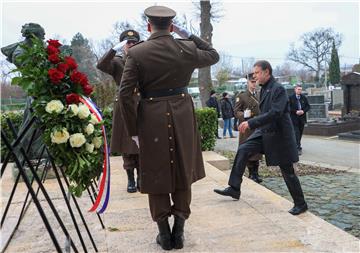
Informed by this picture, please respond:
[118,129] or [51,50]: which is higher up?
[51,50]

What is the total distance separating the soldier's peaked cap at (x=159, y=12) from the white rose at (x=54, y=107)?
103 cm

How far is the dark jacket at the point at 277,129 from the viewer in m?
4.62

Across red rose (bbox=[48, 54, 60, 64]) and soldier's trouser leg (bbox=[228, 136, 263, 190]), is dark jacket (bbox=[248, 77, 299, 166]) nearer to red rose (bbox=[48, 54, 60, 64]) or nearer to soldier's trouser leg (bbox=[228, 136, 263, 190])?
soldier's trouser leg (bbox=[228, 136, 263, 190])

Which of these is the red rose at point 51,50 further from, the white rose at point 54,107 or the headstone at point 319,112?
the headstone at point 319,112

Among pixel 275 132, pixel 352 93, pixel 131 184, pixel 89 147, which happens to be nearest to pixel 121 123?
pixel 131 184

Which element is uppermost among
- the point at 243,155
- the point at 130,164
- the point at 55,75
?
the point at 55,75

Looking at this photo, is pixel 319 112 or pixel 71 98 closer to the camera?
pixel 71 98

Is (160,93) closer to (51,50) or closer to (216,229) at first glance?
(51,50)

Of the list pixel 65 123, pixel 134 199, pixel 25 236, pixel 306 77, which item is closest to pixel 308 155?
pixel 134 199

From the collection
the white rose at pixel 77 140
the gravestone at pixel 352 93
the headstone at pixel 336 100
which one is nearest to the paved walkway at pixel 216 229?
the white rose at pixel 77 140

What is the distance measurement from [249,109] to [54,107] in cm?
482

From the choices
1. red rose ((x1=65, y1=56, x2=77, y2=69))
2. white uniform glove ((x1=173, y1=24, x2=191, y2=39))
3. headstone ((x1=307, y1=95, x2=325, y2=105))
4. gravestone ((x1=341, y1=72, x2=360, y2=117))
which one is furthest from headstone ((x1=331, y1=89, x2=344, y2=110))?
red rose ((x1=65, y1=56, x2=77, y2=69))

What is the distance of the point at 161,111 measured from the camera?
335 cm

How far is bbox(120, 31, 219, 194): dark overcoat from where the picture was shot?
3293mm
